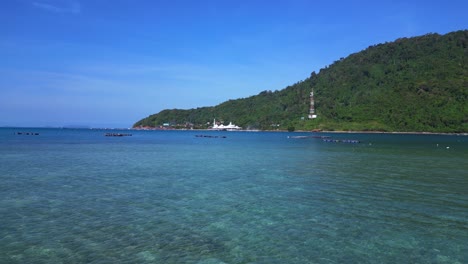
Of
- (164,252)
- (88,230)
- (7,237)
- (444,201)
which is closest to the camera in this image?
(164,252)

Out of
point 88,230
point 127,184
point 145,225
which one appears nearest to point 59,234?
point 88,230

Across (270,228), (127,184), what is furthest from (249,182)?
(270,228)

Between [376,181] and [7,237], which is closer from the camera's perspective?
[7,237]

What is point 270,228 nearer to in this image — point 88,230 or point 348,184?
point 88,230

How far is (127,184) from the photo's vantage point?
104 feet

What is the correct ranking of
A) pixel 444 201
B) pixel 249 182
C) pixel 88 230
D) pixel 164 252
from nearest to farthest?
1. pixel 164 252
2. pixel 88 230
3. pixel 444 201
4. pixel 249 182

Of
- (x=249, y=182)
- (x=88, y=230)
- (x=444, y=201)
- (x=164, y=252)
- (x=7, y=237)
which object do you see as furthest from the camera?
(x=249, y=182)

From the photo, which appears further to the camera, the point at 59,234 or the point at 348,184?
the point at 348,184

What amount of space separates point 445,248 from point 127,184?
25.0 metres

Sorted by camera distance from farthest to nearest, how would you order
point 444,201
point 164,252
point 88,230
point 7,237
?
point 444,201 < point 88,230 < point 7,237 < point 164,252

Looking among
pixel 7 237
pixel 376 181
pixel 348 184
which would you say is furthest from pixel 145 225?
pixel 376 181

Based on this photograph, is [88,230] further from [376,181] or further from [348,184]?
[376,181]

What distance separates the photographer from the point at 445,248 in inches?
608

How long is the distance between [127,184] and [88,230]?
14512 mm
